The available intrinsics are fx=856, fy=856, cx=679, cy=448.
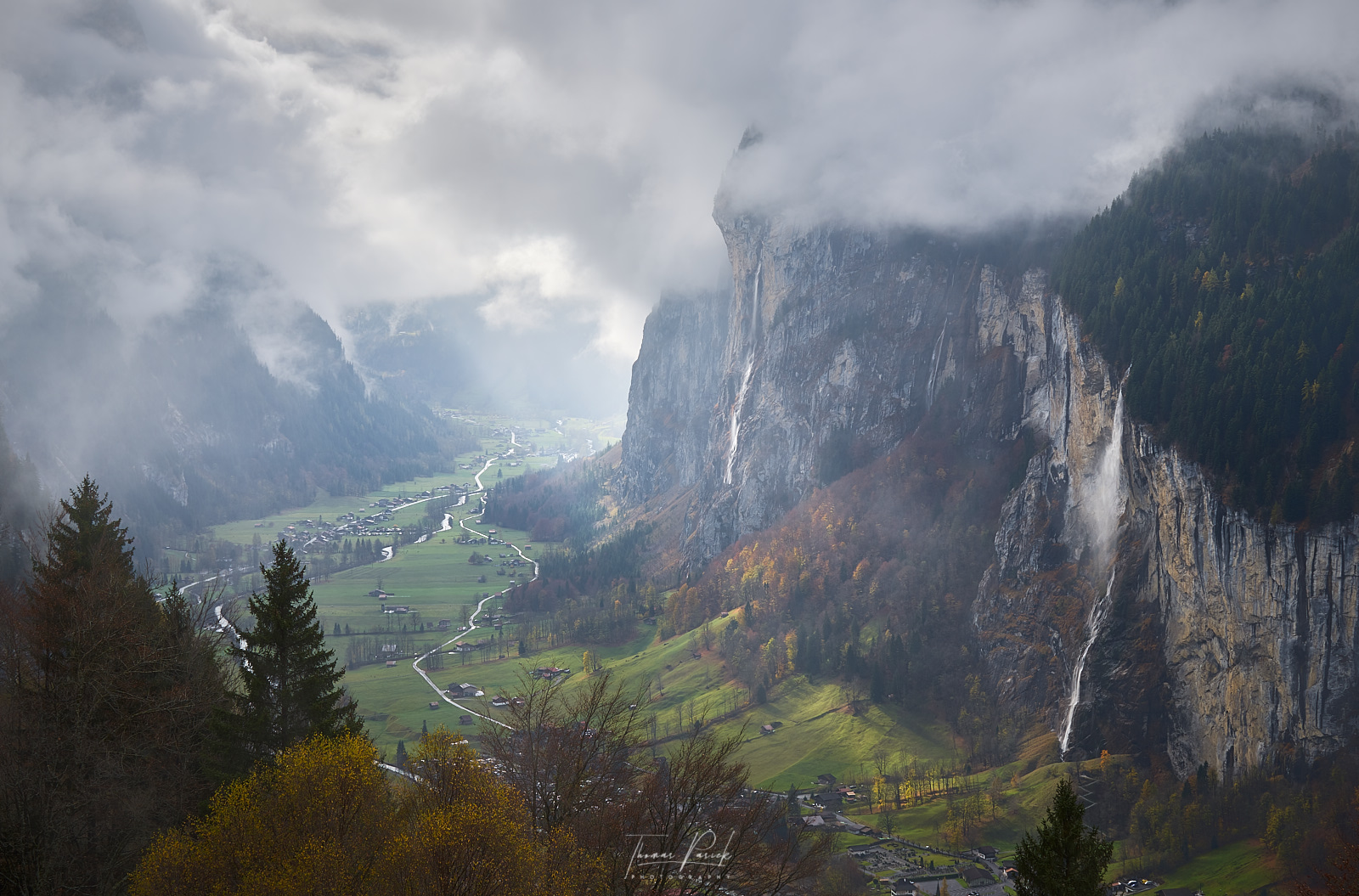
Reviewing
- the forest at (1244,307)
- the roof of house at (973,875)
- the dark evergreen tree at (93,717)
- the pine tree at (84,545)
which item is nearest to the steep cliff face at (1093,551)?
the forest at (1244,307)

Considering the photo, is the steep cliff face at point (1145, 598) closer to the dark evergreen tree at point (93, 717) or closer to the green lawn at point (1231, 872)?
the green lawn at point (1231, 872)

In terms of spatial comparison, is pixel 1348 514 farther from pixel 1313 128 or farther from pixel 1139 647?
pixel 1313 128

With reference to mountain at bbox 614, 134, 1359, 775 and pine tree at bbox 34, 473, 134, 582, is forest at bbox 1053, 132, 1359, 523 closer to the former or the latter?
mountain at bbox 614, 134, 1359, 775

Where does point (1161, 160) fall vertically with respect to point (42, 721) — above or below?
above

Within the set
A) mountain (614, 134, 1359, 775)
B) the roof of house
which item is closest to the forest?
mountain (614, 134, 1359, 775)

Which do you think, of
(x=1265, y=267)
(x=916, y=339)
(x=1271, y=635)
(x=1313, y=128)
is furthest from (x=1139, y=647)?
(x=916, y=339)

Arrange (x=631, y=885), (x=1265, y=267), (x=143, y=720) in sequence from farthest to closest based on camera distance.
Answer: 1. (x=1265, y=267)
2. (x=143, y=720)
3. (x=631, y=885)
